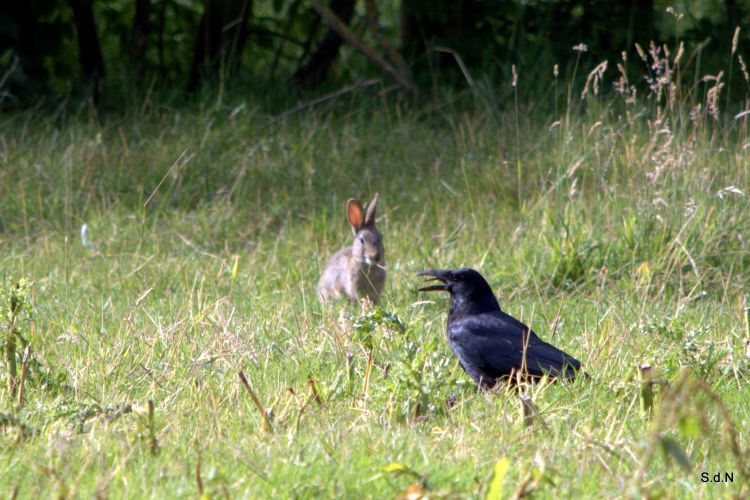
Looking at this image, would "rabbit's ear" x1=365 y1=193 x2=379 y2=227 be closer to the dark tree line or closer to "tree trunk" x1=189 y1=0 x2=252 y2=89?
the dark tree line

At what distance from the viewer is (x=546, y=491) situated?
2.81m

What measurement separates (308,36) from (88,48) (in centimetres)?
187

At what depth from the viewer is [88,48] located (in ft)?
30.2

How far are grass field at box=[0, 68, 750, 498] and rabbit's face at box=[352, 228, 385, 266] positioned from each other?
0.17m

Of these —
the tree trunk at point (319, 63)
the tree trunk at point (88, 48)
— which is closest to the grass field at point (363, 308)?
the tree trunk at point (88, 48)

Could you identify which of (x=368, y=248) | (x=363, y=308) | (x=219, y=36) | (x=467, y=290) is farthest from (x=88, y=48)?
(x=363, y=308)

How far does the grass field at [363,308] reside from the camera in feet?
9.55

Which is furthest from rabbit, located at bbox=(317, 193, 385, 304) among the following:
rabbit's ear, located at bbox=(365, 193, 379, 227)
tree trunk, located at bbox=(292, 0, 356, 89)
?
tree trunk, located at bbox=(292, 0, 356, 89)

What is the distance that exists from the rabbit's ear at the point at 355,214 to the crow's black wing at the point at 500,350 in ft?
6.25

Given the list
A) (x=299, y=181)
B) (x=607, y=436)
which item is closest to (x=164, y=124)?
(x=299, y=181)

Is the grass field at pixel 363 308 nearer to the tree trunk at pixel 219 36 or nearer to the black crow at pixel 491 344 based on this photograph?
the black crow at pixel 491 344

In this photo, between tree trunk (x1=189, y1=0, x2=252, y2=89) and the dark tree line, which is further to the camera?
tree trunk (x1=189, y1=0, x2=252, y2=89)

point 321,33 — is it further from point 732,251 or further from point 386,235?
point 732,251

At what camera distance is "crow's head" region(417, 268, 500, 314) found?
450 cm
